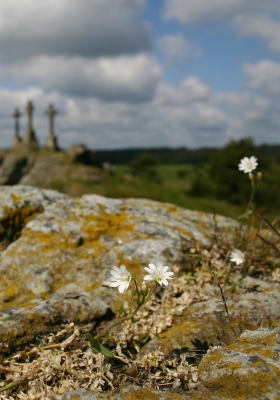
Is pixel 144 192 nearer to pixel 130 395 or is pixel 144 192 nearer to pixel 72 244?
pixel 72 244

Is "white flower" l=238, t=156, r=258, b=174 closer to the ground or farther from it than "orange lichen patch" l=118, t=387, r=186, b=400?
farther from it

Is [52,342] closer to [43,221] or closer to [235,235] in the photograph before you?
[43,221]

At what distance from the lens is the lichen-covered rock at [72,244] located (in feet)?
10.2

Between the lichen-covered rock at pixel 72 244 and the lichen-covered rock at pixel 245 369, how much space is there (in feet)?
3.71

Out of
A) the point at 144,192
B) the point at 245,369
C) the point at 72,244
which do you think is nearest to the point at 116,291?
the point at 72,244

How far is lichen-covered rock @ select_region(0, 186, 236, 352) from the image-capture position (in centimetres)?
310

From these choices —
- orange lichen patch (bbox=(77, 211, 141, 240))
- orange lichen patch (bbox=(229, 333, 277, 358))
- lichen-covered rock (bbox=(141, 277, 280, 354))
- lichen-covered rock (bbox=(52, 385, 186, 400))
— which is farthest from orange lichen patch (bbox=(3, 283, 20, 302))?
orange lichen patch (bbox=(229, 333, 277, 358))

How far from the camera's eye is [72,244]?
152 inches

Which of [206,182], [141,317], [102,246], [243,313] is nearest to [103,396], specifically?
[141,317]

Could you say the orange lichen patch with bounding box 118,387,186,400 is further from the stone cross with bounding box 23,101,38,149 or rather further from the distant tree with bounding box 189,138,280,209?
the distant tree with bounding box 189,138,280,209

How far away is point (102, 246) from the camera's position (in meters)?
3.87

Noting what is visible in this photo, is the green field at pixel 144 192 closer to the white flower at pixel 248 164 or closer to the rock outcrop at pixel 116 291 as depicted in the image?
the white flower at pixel 248 164

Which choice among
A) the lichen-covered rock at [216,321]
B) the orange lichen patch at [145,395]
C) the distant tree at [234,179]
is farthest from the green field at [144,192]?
the distant tree at [234,179]

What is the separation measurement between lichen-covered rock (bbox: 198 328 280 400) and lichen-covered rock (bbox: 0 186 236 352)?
44.5 inches
